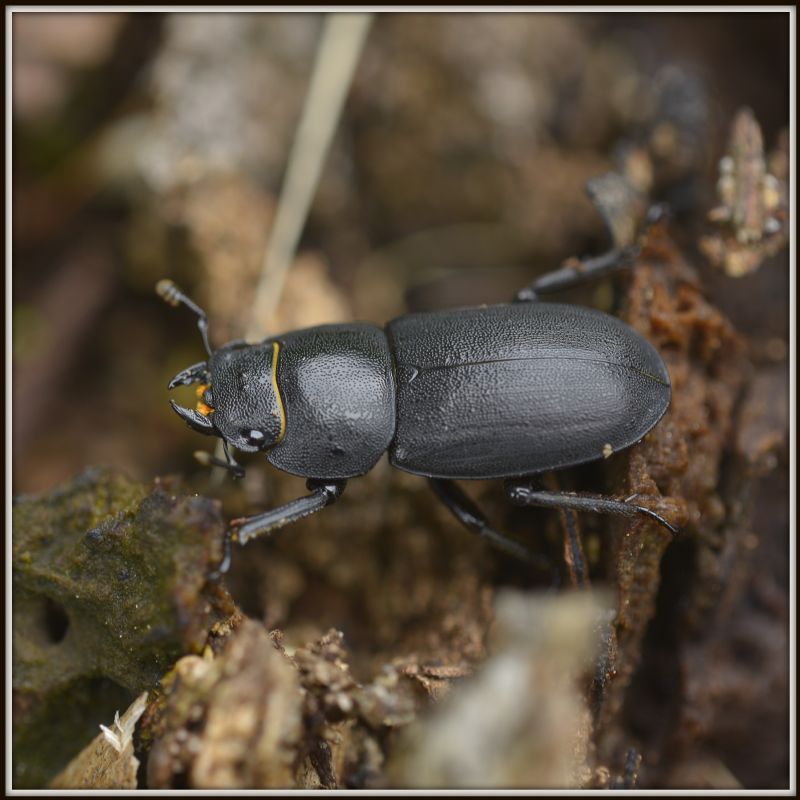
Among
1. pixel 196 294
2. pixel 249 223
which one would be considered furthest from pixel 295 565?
pixel 249 223

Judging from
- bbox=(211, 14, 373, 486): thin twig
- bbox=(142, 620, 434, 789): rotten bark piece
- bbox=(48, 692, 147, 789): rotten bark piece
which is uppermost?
bbox=(211, 14, 373, 486): thin twig

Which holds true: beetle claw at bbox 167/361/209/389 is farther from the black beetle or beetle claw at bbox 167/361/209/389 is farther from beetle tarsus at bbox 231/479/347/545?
beetle tarsus at bbox 231/479/347/545

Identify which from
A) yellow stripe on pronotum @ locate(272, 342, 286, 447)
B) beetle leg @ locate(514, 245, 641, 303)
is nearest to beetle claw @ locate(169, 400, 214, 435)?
yellow stripe on pronotum @ locate(272, 342, 286, 447)

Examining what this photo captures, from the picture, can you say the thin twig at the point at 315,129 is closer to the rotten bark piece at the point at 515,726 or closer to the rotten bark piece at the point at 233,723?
the rotten bark piece at the point at 233,723

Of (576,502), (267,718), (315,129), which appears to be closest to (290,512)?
(267,718)

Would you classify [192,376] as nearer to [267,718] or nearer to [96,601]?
[96,601]

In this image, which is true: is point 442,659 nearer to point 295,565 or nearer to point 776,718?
point 295,565

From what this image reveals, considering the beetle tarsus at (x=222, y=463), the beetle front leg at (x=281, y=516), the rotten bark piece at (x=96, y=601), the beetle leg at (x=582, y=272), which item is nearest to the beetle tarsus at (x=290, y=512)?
the beetle front leg at (x=281, y=516)
